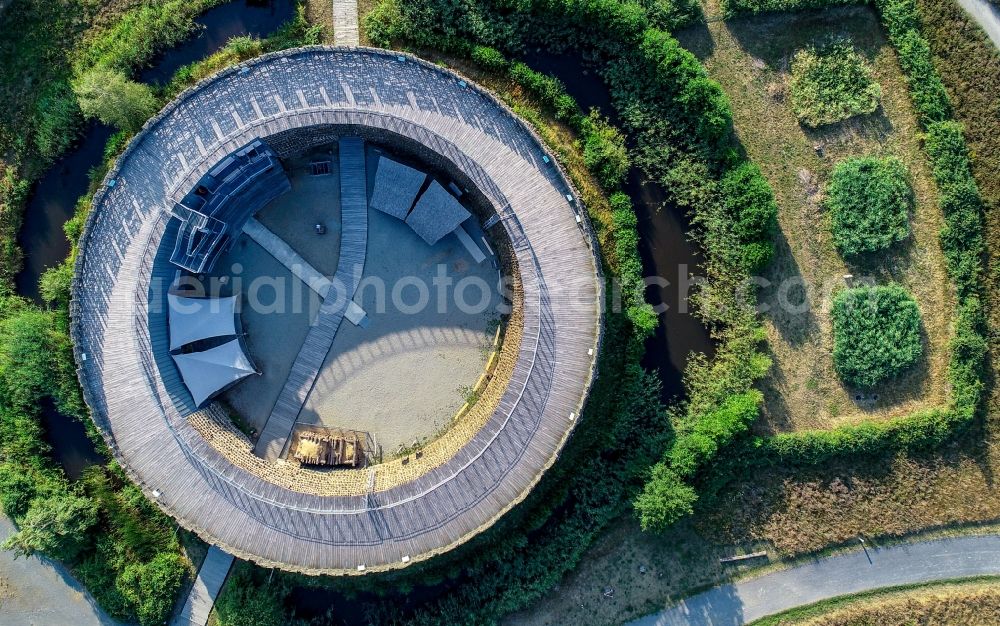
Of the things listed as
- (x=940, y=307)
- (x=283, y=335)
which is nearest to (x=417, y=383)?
(x=283, y=335)

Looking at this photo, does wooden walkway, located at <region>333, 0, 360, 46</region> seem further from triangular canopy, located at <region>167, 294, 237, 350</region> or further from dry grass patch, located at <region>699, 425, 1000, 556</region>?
dry grass patch, located at <region>699, 425, 1000, 556</region>

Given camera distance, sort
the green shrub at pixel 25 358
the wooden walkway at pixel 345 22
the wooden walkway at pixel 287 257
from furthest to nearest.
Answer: the wooden walkway at pixel 287 257 → the wooden walkway at pixel 345 22 → the green shrub at pixel 25 358

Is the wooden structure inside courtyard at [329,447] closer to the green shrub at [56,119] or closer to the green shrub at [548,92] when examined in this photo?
the green shrub at [56,119]

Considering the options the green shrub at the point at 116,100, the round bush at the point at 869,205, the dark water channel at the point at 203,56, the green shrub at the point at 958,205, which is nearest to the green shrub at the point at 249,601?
the dark water channel at the point at 203,56

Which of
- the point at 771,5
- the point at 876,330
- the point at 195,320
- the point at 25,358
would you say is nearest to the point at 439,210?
the point at 195,320

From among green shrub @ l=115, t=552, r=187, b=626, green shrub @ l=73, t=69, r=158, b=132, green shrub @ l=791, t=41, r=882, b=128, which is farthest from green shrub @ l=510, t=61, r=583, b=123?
green shrub @ l=115, t=552, r=187, b=626

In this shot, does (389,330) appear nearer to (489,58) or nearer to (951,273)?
(489,58)
